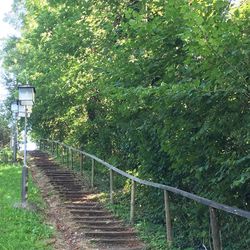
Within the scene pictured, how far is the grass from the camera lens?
7739mm

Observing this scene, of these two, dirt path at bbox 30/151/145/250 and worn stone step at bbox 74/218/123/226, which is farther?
worn stone step at bbox 74/218/123/226

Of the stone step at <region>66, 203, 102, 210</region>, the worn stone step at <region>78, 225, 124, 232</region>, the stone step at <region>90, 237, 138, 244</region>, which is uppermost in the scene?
the stone step at <region>66, 203, 102, 210</region>

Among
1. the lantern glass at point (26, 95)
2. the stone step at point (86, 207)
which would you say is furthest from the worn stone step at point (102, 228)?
the lantern glass at point (26, 95)

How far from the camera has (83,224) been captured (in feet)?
31.3

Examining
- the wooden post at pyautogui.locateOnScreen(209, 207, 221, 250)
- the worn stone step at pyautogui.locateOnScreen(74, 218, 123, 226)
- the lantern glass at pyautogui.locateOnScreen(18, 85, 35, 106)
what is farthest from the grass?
the wooden post at pyautogui.locateOnScreen(209, 207, 221, 250)

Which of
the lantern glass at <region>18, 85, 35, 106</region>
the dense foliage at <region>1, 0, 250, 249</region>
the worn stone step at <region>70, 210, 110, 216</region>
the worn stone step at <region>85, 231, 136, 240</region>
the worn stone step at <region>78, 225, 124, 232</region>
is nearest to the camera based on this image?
the dense foliage at <region>1, 0, 250, 249</region>

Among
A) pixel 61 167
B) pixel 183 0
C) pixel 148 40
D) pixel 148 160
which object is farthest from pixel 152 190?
pixel 61 167

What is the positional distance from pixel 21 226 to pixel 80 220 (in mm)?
1468

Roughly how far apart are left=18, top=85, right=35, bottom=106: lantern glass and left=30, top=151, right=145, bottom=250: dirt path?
9.15ft

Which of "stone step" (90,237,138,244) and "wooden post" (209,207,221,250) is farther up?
"wooden post" (209,207,221,250)

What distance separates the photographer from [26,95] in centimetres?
1181

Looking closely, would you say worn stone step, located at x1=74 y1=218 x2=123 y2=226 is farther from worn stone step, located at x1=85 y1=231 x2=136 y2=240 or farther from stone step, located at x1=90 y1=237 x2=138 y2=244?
stone step, located at x1=90 y1=237 x2=138 y2=244

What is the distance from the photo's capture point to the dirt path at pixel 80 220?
8.05 m

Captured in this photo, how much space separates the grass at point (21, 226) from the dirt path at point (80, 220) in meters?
0.25
